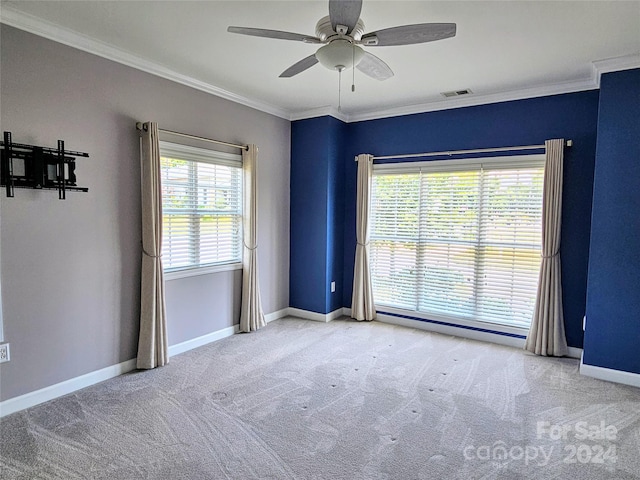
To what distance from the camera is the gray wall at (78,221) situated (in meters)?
2.69

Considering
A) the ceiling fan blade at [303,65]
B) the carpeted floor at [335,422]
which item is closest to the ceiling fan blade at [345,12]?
the ceiling fan blade at [303,65]

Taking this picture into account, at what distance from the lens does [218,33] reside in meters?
2.84

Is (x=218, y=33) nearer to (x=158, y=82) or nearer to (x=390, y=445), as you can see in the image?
(x=158, y=82)

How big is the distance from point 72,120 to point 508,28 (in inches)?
129

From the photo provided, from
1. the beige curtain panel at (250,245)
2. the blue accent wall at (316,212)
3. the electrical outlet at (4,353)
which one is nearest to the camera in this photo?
the electrical outlet at (4,353)

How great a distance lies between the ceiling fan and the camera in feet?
6.44

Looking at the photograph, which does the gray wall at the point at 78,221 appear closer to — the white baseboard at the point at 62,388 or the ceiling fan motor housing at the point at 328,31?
the white baseboard at the point at 62,388

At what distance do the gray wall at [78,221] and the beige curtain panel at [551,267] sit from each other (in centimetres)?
354

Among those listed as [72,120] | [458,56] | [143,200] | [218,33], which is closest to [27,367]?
[143,200]

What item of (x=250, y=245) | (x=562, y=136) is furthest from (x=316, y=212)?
(x=562, y=136)

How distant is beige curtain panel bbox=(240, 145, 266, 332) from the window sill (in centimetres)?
15

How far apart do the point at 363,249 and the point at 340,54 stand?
3.15 m

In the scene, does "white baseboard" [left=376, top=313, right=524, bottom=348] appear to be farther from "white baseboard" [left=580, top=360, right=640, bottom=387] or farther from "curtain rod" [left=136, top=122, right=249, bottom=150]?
"curtain rod" [left=136, top=122, right=249, bottom=150]

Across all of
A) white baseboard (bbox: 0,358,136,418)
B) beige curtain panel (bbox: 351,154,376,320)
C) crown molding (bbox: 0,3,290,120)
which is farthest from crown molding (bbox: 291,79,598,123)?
white baseboard (bbox: 0,358,136,418)
